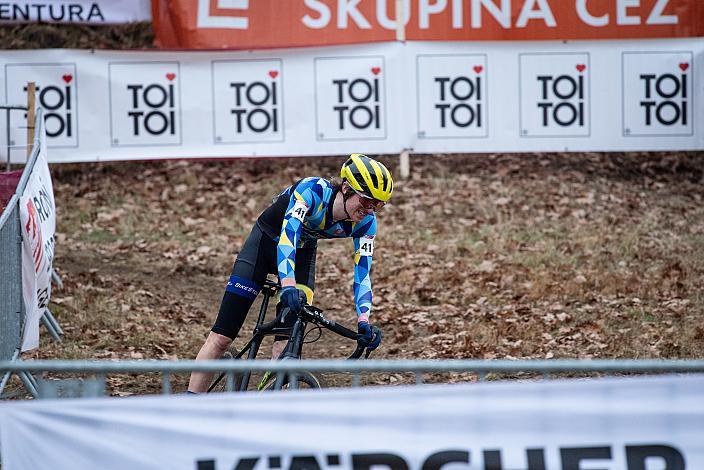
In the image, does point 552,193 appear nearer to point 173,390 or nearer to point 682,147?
point 682,147

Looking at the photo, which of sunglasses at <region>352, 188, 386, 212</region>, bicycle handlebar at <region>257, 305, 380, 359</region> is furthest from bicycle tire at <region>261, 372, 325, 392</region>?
sunglasses at <region>352, 188, 386, 212</region>

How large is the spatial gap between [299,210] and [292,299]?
2.39 ft

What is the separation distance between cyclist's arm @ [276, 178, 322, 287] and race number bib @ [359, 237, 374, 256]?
0.45 metres

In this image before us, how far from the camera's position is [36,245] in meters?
8.11

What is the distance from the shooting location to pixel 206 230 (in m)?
14.3

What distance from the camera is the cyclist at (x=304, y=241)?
21.7ft

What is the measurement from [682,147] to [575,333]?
5.41m

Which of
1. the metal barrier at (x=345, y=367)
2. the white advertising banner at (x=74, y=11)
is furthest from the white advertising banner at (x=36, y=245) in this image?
the white advertising banner at (x=74, y=11)

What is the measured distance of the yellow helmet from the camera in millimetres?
6613

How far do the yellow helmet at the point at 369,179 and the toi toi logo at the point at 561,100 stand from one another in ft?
27.3

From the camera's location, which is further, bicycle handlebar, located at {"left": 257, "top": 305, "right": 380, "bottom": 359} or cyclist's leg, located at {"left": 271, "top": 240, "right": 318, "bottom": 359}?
cyclist's leg, located at {"left": 271, "top": 240, "right": 318, "bottom": 359}

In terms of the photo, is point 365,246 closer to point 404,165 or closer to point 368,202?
point 368,202

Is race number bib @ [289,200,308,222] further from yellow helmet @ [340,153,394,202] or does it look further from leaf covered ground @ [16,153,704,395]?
leaf covered ground @ [16,153,704,395]

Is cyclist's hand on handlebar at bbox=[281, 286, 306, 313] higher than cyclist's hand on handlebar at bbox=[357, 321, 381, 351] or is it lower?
higher
